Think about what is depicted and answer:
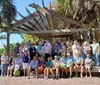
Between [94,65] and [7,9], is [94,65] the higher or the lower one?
the lower one

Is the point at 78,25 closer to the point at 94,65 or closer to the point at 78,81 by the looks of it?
the point at 94,65

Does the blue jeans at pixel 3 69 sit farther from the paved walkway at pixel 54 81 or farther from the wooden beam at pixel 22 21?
the wooden beam at pixel 22 21

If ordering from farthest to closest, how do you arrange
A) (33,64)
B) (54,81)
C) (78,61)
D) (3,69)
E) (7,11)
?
1. (7,11)
2. (3,69)
3. (33,64)
4. (78,61)
5. (54,81)

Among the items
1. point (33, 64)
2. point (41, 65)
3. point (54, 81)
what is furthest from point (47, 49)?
point (54, 81)

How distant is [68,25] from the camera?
2067 cm

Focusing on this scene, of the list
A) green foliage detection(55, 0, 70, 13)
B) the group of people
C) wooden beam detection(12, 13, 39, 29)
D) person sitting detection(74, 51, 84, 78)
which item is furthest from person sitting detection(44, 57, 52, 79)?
green foliage detection(55, 0, 70, 13)

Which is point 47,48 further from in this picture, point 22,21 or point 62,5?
point 62,5

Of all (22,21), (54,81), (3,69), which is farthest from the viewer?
(22,21)

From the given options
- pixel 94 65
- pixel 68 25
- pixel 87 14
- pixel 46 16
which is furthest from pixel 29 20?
pixel 94 65

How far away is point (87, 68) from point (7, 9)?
8.98 meters

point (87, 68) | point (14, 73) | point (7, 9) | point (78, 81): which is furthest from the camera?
point (7, 9)

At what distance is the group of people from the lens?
15875 millimetres

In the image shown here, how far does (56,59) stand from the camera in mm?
16109

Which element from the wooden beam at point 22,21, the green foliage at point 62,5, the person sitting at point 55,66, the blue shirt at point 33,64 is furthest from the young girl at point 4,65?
the green foliage at point 62,5
